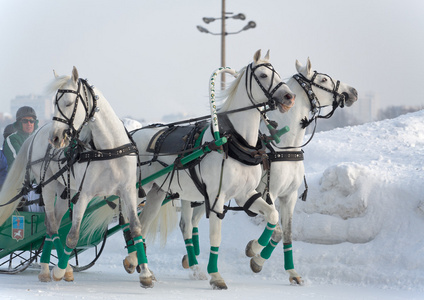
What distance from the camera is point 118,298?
6.45 metres

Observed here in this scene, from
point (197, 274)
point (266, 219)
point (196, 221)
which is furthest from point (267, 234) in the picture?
point (196, 221)

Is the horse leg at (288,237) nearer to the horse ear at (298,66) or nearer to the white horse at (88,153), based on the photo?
the horse ear at (298,66)

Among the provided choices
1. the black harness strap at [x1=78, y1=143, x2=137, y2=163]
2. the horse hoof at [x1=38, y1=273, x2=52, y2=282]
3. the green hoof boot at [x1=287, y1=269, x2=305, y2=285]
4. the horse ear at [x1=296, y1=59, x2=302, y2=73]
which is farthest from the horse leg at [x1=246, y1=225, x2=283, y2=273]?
the horse hoof at [x1=38, y1=273, x2=52, y2=282]

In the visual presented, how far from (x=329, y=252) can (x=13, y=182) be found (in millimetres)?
4384

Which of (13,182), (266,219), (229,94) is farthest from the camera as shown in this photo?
(13,182)

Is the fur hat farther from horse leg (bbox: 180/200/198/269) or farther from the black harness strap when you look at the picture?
→ the black harness strap

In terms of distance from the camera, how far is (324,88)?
8.16 metres

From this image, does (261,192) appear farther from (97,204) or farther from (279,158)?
(97,204)

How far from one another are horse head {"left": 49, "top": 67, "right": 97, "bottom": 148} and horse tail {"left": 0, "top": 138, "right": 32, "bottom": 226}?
6.67 feet

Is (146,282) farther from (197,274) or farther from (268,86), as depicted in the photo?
(268,86)

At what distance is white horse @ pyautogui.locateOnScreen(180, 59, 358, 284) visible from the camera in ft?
26.2

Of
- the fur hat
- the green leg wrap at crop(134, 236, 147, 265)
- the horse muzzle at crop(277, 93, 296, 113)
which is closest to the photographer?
the horse muzzle at crop(277, 93, 296, 113)

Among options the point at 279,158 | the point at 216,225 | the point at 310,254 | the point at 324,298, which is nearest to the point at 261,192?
the point at 279,158

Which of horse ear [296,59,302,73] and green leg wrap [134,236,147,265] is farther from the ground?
horse ear [296,59,302,73]
